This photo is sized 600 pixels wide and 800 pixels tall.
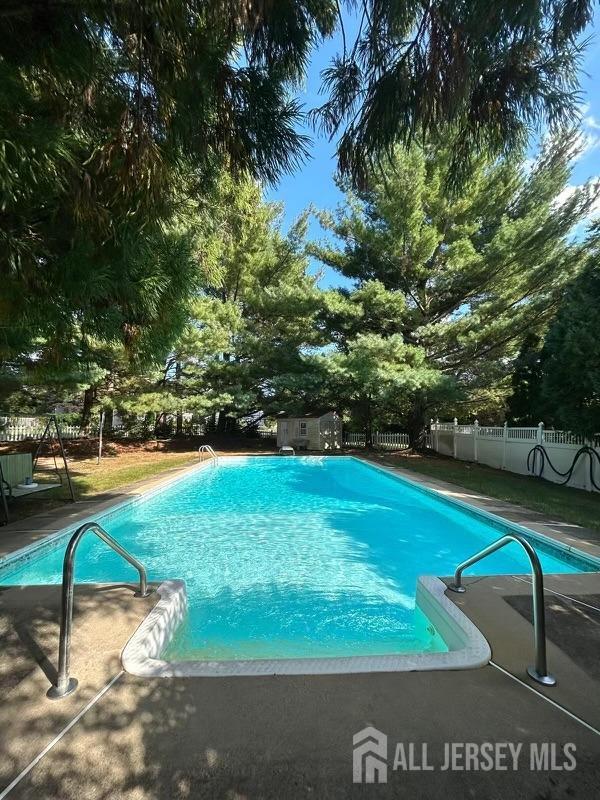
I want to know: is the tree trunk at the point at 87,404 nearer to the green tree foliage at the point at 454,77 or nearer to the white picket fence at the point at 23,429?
the white picket fence at the point at 23,429

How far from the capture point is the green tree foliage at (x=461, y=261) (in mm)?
14781

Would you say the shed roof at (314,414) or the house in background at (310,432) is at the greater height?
the shed roof at (314,414)

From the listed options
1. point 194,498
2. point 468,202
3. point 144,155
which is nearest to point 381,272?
point 468,202

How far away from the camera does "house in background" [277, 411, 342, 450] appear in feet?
64.5

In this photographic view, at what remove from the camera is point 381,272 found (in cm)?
1816

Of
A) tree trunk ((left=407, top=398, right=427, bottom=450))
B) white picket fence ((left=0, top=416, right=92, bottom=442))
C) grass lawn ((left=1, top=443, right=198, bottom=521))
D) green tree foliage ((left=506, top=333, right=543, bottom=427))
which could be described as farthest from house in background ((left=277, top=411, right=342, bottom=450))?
white picket fence ((left=0, top=416, right=92, bottom=442))

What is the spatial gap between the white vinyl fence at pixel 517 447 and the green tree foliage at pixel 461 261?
2091 mm

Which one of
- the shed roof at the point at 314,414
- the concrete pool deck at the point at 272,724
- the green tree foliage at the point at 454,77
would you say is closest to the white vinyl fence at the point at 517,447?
the shed roof at the point at 314,414

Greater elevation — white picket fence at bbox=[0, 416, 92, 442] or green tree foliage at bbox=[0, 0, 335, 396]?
green tree foliage at bbox=[0, 0, 335, 396]

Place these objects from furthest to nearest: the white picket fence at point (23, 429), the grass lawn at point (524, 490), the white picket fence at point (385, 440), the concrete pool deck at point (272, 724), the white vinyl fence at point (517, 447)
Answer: the white picket fence at point (385, 440)
the white picket fence at point (23, 429)
the white vinyl fence at point (517, 447)
the grass lawn at point (524, 490)
the concrete pool deck at point (272, 724)

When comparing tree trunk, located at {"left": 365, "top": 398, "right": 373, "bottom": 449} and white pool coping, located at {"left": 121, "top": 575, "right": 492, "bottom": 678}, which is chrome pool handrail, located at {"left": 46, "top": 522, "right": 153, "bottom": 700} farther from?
tree trunk, located at {"left": 365, "top": 398, "right": 373, "bottom": 449}

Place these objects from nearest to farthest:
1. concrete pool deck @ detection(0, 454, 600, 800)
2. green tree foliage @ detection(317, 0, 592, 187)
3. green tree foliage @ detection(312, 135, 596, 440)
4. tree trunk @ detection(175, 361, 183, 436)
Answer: concrete pool deck @ detection(0, 454, 600, 800) < green tree foliage @ detection(317, 0, 592, 187) < green tree foliage @ detection(312, 135, 596, 440) < tree trunk @ detection(175, 361, 183, 436)

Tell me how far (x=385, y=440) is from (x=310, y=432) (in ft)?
17.3

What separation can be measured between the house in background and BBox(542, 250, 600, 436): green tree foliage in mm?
11002
